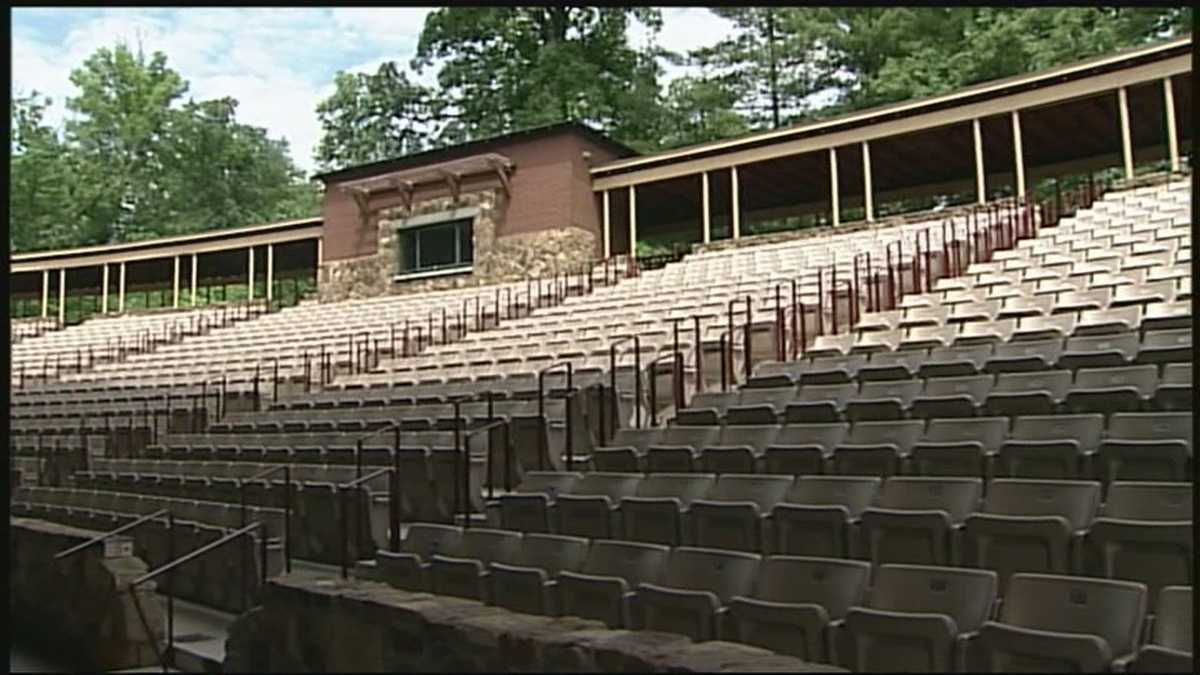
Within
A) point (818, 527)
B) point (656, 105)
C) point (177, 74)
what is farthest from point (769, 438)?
point (177, 74)

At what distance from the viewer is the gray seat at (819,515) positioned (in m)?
5.09

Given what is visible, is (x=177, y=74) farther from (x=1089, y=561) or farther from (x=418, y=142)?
(x=1089, y=561)

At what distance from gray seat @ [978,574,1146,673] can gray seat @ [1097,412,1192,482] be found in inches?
60.4

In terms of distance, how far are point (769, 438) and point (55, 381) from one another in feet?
54.1

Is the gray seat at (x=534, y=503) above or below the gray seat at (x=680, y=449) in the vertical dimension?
below

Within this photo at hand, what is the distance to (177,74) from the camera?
163 ft

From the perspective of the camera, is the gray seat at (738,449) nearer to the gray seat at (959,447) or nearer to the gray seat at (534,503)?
the gray seat at (534,503)

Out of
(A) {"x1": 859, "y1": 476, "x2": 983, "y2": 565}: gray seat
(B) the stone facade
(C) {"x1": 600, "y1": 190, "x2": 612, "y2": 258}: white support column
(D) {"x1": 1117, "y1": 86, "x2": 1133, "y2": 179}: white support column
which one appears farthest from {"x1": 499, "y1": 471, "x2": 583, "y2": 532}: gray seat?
(C) {"x1": 600, "y1": 190, "x2": 612, "y2": 258}: white support column

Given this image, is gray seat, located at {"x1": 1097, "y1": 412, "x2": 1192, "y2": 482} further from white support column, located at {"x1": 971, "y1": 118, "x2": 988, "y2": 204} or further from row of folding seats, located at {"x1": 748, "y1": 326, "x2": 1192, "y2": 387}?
white support column, located at {"x1": 971, "y1": 118, "x2": 988, "y2": 204}

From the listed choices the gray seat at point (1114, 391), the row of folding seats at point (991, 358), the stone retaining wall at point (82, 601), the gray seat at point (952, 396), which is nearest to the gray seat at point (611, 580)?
the gray seat at point (952, 396)

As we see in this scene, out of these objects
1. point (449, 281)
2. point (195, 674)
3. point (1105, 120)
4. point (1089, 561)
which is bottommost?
point (195, 674)

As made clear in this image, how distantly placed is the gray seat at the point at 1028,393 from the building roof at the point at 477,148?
1652 centimetres

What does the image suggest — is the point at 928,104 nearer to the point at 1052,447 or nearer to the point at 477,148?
the point at 477,148

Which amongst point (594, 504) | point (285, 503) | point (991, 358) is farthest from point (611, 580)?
point (285, 503)
